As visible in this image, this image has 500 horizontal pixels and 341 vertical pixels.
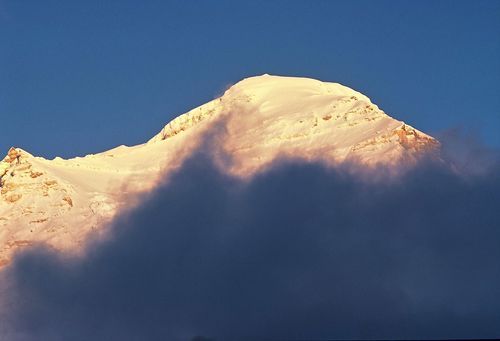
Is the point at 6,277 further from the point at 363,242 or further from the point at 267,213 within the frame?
the point at 363,242

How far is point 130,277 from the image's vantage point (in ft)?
618

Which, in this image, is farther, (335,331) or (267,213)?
(267,213)

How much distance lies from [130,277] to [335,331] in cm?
3706

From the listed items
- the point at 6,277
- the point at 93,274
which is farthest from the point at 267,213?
the point at 6,277

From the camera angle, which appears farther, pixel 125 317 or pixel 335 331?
pixel 125 317

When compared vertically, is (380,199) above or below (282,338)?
above

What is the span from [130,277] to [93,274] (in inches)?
220

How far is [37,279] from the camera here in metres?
186

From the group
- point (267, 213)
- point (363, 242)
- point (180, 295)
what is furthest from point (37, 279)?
point (363, 242)

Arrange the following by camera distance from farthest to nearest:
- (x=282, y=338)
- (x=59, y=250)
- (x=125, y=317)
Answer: (x=59, y=250) → (x=125, y=317) → (x=282, y=338)

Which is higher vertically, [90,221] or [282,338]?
[90,221]

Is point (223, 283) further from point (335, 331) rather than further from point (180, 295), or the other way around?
point (335, 331)

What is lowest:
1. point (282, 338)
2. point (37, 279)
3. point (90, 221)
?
point (282, 338)

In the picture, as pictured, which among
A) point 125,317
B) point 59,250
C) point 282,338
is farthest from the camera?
point 59,250
